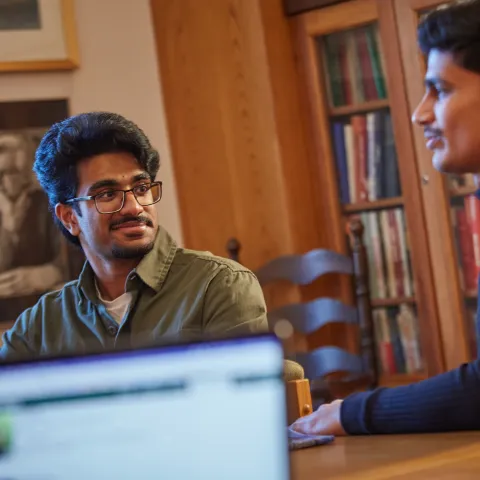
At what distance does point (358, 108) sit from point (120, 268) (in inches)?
56.7

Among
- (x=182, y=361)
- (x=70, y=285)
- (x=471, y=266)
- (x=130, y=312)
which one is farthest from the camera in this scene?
→ (x=471, y=266)

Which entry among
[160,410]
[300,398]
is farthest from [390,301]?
[160,410]

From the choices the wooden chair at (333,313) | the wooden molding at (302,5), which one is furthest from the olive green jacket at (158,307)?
the wooden molding at (302,5)

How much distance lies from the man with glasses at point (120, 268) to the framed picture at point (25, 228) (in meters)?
0.97

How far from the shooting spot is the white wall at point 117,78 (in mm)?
3105

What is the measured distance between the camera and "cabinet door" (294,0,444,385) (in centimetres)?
300

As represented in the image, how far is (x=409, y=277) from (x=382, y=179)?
1.13 feet

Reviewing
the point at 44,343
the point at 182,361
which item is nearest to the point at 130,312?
the point at 44,343

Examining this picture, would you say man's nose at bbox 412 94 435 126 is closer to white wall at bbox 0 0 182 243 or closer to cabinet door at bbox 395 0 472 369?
cabinet door at bbox 395 0 472 369

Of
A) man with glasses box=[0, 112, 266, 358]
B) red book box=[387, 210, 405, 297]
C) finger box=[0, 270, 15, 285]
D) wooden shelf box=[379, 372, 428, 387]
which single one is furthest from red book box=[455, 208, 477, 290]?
finger box=[0, 270, 15, 285]

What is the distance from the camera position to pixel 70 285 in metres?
2.06

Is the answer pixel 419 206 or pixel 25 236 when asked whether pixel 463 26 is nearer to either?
pixel 419 206

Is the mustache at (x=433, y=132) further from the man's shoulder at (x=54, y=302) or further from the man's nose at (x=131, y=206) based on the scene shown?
the man's shoulder at (x=54, y=302)

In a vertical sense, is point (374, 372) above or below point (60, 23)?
below
